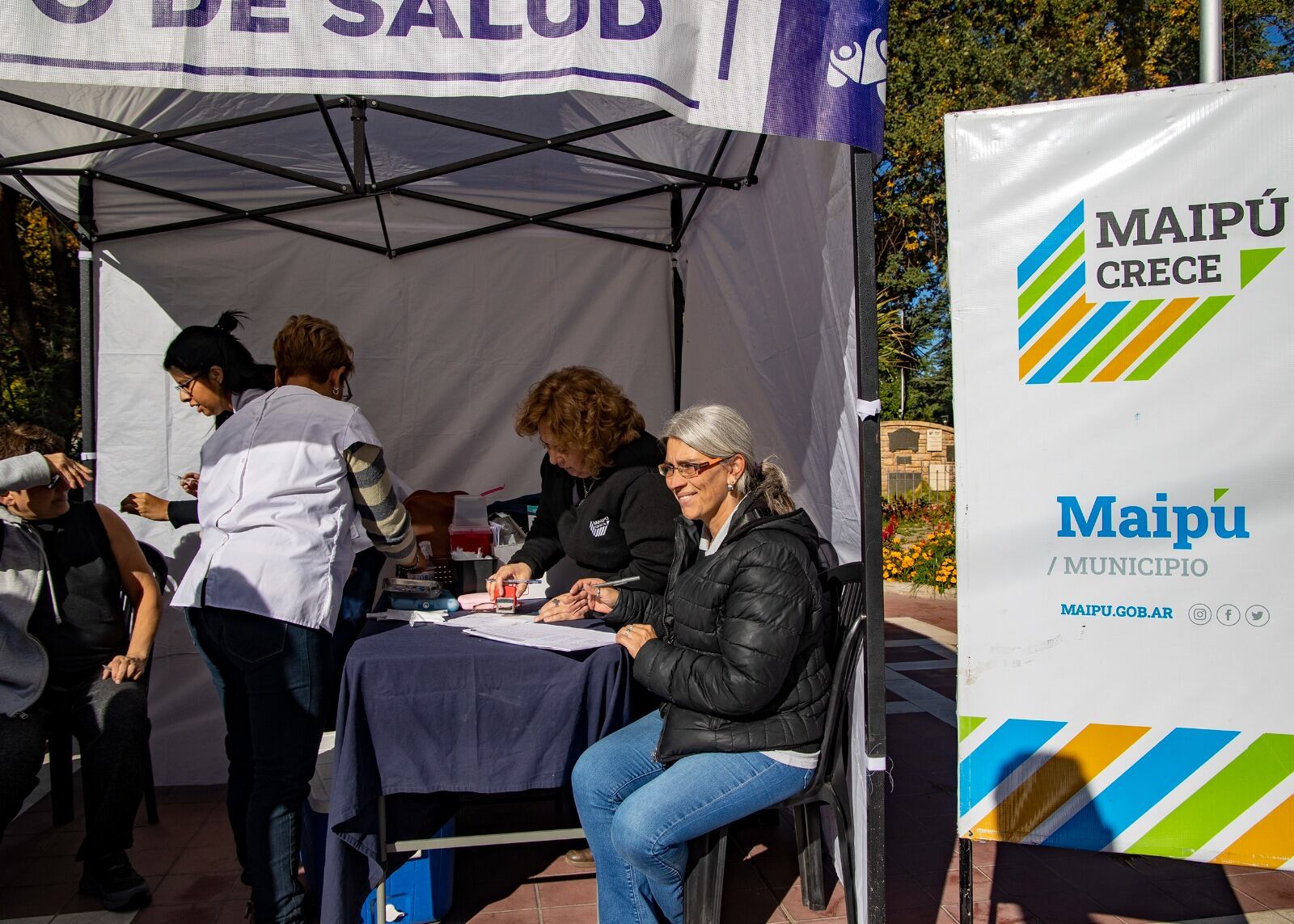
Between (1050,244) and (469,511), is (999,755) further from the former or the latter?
(469,511)

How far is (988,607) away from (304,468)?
5.31 feet

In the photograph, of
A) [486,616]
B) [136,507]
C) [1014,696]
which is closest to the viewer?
[1014,696]

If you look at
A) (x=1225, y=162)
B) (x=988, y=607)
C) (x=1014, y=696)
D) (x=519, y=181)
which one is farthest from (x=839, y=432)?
(x=519, y=181)

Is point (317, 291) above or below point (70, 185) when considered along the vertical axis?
below

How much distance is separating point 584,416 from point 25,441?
1.58 meters

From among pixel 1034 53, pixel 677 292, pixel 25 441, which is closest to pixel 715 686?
pixel 25 441

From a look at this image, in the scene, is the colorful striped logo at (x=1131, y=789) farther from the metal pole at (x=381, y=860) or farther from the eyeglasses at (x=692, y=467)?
the metal pole at (x=381, y=860)

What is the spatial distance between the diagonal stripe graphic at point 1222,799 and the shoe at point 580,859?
160 cm

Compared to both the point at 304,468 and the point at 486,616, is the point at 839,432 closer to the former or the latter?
the point at 486,616

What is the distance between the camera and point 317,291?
4020 millimetres

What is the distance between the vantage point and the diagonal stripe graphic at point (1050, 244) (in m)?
1.91

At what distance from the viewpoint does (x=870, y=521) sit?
1983mm

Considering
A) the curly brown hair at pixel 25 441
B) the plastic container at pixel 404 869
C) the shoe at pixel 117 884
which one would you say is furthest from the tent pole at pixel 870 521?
the curly brown hair at pixel 25 441

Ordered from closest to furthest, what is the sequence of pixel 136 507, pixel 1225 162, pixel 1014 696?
pixel 1225 162 < pixel 1014 696 < pixel 136 507
